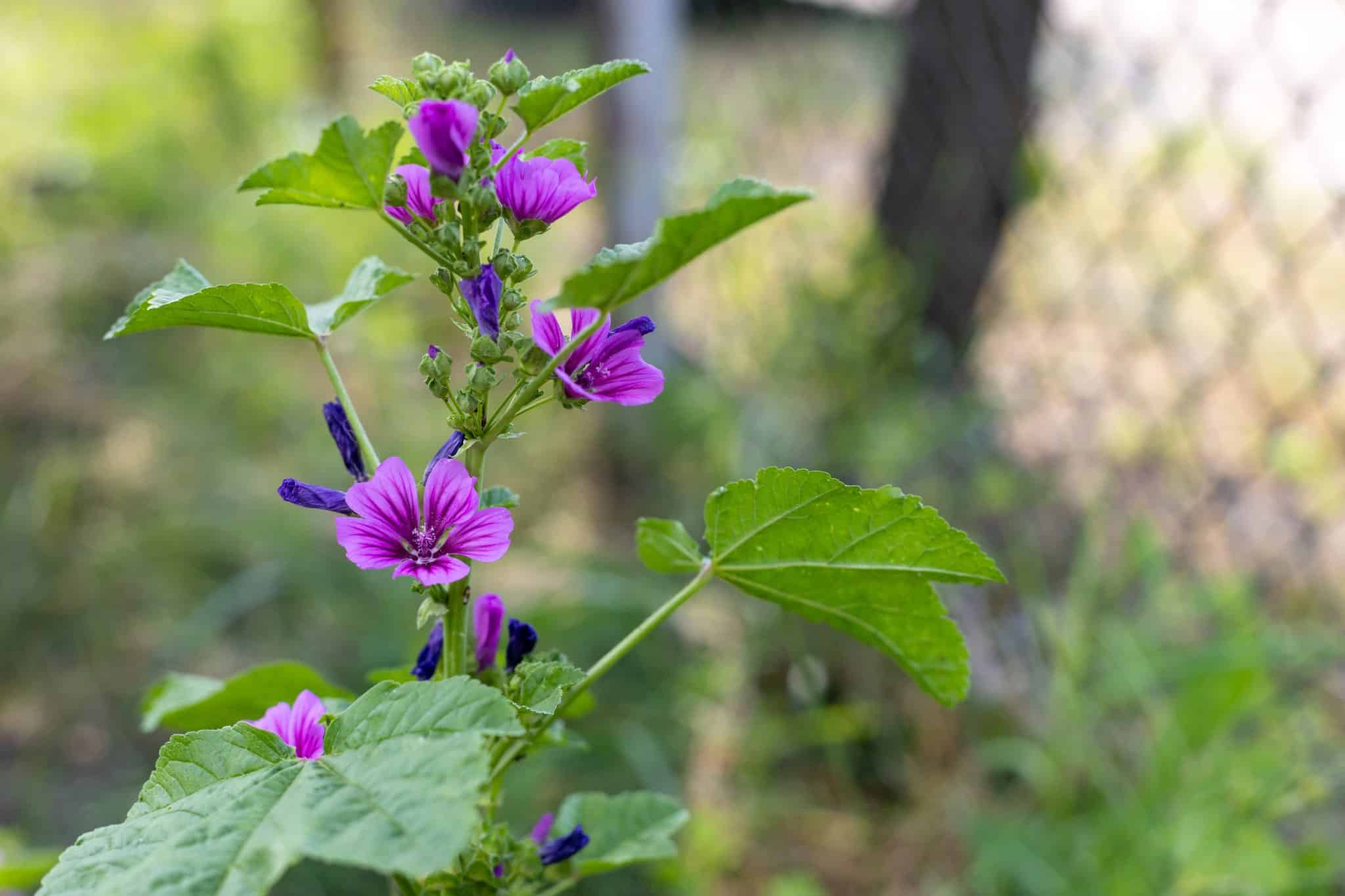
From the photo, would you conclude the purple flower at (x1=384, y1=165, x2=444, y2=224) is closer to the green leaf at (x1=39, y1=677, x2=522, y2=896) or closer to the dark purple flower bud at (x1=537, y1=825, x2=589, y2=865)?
the green leaf at (x1=39, y1=677, x2=522, y2=896)

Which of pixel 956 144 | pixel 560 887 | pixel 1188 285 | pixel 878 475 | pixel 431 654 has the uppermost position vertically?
pixel 956 144

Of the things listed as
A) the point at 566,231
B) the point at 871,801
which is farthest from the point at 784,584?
the point at 566,231

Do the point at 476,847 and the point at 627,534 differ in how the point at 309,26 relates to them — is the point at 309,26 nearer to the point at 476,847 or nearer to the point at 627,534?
the point at 627,534

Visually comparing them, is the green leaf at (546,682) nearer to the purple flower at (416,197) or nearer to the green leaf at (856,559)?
the green leaf at (856,559)

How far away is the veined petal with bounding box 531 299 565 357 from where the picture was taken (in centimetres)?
47

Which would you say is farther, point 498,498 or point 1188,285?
point 1188,285

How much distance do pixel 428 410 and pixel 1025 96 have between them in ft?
5.55

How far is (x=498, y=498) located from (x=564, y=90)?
22 cm

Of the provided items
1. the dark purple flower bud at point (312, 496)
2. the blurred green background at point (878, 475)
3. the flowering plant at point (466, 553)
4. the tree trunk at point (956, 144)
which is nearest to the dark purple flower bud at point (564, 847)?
the flowering plant at point (466, 553)

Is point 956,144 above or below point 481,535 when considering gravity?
above

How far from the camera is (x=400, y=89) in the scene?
1.72 ft

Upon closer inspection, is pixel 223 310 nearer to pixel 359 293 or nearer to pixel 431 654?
pixel 359 293

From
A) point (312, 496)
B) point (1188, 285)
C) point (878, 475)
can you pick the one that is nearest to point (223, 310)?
point (312, 496)

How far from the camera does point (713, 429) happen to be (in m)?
2.32
